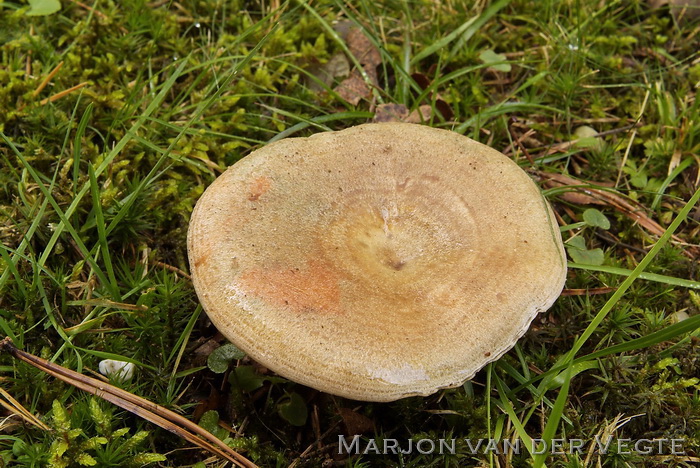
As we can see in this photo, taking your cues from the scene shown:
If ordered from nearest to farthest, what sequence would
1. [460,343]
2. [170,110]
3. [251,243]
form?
[460,343]
[251,243]
[170,110]

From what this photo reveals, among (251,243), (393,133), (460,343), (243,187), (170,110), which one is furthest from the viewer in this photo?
(170,110)

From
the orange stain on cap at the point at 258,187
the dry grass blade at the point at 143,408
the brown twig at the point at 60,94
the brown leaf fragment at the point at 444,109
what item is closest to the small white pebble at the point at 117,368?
the dry grass blade at the point at 143,408

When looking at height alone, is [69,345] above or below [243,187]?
below

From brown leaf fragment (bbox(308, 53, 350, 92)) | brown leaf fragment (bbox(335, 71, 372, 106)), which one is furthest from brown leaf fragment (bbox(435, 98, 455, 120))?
brown leaf fragment (bbox(308, 53, 350, 92))

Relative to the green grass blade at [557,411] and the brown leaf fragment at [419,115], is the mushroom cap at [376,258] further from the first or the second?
the brown leaf fragment at [419,115]

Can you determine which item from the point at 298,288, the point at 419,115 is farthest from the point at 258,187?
the point at 419,115

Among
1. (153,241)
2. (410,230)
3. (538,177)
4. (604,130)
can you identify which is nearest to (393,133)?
(410,230)

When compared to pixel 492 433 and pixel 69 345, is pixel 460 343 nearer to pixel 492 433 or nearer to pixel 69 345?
pixel 492 433

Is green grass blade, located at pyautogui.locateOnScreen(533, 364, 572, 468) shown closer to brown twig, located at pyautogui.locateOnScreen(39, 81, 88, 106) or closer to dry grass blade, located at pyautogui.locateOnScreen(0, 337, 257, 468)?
dry grass blade, located at pyautogui.locateOnScreen(0, 337, 257, 468)
